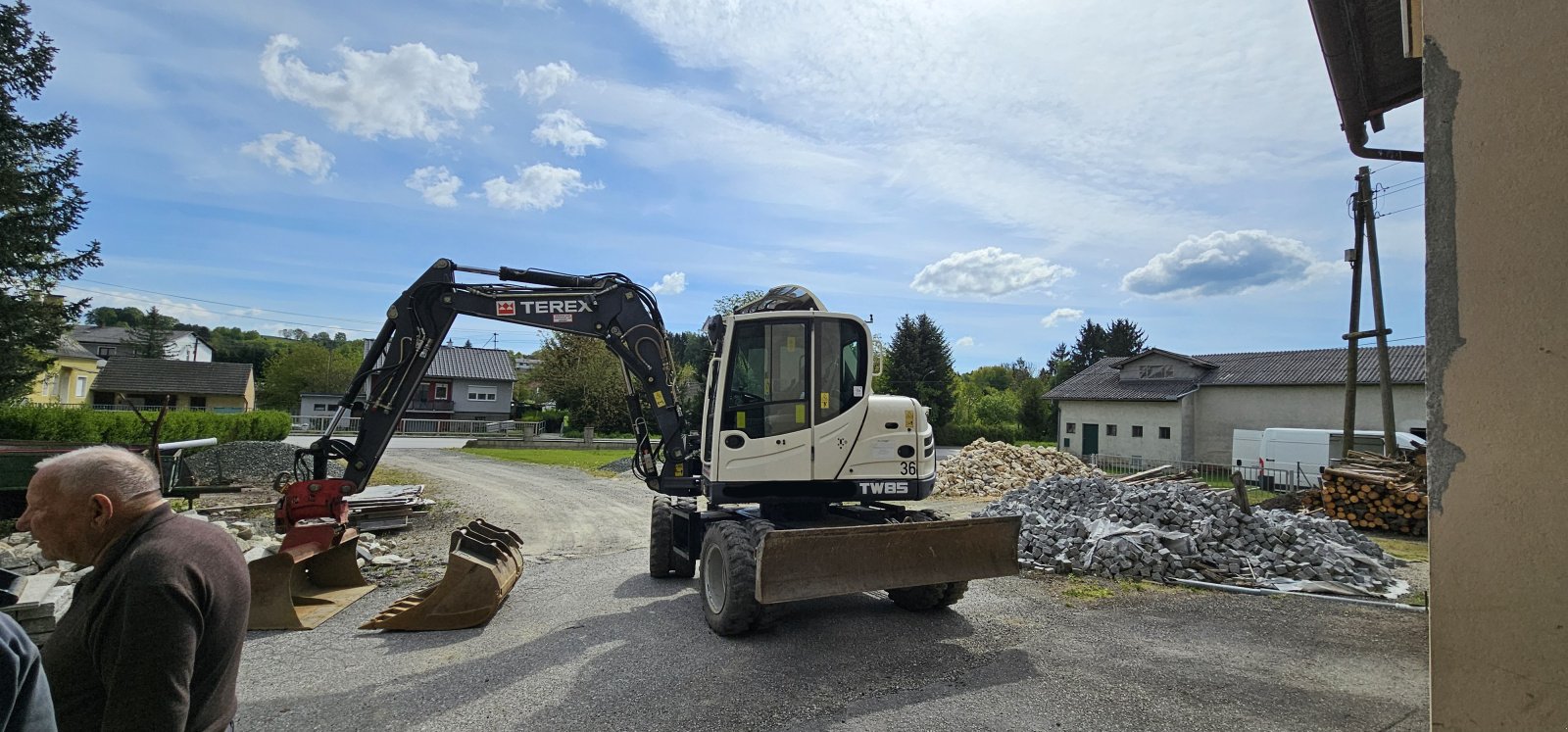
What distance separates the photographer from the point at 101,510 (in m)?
2.22

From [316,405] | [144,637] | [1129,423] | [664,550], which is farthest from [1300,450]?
[316,405]

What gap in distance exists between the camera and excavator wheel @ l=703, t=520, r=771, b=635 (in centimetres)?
596

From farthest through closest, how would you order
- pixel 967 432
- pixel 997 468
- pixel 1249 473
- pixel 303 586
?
pixel 967 432
pixel 1249 473
pixel 997 468
pixel 303 586

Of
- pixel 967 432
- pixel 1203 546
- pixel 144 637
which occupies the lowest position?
pixel 1203 546

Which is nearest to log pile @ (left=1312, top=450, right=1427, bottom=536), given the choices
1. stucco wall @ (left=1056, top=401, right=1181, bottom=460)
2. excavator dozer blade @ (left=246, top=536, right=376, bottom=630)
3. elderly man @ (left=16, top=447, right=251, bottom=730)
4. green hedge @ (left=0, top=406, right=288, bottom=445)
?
excavator dozer blade @ (left=246, top=536, right=376, bottom=630)

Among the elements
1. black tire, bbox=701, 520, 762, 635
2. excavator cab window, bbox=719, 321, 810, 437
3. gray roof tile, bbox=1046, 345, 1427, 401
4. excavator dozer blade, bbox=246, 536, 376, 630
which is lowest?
excavator dozer blade, bbox=246, 536, 376, 630

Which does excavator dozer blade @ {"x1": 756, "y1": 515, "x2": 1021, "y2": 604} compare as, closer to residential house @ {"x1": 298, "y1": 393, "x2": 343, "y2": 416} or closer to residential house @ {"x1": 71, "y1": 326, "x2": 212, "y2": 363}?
residential house @ {"x1": 298, "y1": 393, "x2": 343, "y2": 416}

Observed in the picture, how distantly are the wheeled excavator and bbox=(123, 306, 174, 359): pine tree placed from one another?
74.0 m

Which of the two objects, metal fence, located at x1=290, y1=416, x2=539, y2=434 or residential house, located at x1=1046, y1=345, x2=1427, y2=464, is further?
metal fence, located at x1=290, y1=416, x2=539, y2=434

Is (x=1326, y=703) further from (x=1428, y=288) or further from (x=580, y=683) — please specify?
(x=580, y=683)

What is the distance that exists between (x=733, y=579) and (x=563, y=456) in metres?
23.4

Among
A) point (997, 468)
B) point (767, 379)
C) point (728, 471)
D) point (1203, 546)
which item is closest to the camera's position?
point (728, 471)

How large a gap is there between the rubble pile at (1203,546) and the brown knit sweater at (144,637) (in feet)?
25.6

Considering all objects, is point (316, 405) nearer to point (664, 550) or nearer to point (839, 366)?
point (664, 550)
